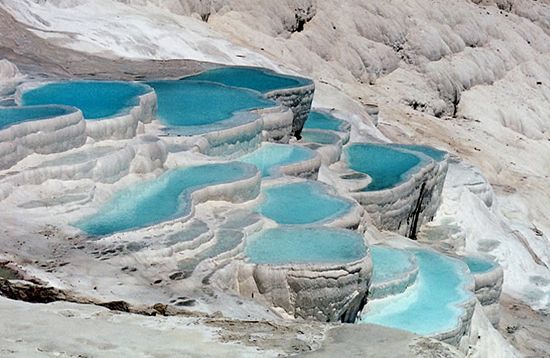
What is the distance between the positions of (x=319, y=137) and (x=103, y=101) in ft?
11.5

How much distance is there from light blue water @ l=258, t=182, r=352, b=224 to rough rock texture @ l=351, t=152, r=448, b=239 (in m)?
1.64

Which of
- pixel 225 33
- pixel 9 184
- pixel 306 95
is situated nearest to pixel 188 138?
pixel 9 184

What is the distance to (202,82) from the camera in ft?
40.4

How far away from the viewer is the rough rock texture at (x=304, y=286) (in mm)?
7199

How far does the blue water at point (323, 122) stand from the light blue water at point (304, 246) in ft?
17.6

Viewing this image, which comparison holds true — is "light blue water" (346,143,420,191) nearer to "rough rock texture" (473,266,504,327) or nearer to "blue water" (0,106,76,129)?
"rough rock texture" (473,266,504,327)

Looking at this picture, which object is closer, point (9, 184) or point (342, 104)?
point (9, 184)

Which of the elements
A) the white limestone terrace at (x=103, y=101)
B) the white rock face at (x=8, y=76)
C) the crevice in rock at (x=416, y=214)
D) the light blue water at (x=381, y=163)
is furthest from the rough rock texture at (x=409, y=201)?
the white rock face at (x=8, y=76)

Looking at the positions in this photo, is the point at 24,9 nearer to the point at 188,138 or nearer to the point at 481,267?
the point at 188,138

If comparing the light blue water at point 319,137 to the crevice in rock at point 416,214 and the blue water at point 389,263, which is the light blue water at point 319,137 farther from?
the blue water at point 389,263

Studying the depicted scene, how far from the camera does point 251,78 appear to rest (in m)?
13.6

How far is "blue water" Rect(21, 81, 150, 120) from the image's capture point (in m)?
9.66

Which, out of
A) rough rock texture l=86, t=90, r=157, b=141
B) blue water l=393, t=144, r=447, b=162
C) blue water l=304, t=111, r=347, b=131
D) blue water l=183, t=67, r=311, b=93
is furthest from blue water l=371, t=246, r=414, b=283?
blue water l=304, t=111, r=347, b=131

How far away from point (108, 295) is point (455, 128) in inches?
606
